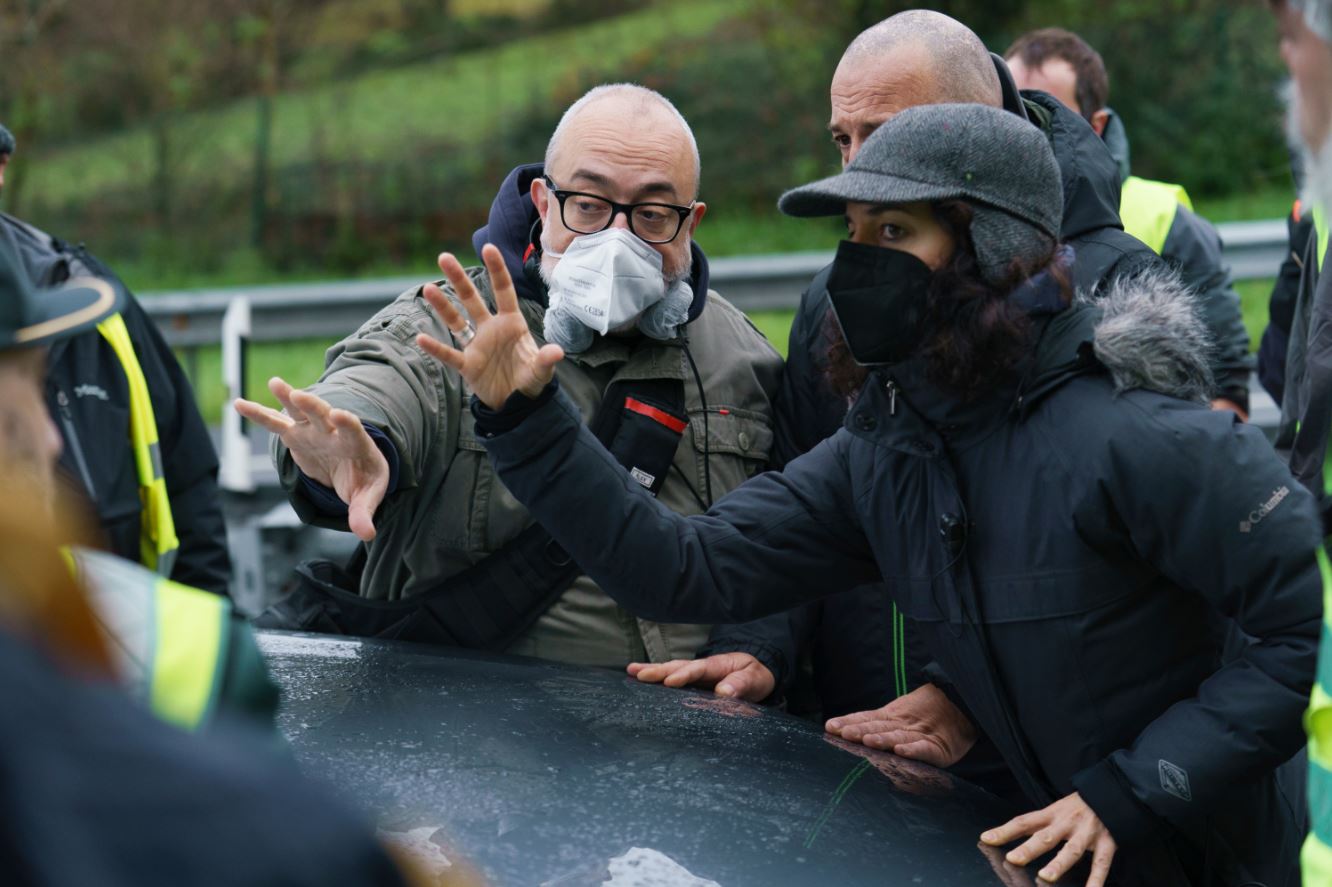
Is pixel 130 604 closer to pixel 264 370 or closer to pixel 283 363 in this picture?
pixel 283 363

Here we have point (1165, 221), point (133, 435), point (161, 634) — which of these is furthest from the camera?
point (1165, 221)

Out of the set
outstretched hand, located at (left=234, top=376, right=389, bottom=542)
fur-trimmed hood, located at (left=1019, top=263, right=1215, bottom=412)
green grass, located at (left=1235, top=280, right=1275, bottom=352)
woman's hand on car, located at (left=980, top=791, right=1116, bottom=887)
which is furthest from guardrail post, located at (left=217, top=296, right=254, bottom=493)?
green grass, located at (left=1235, top=280, right=1275, bottom=352)

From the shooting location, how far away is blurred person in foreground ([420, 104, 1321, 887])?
2229mm

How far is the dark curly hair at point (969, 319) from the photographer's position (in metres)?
2.41

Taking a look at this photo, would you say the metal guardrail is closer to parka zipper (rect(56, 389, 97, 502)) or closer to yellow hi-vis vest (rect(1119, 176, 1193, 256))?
yellow hi-vis vest (rect(1119, 176, 1193, 256))

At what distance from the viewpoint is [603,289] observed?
308cm

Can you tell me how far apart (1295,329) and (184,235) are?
14498 millimetres

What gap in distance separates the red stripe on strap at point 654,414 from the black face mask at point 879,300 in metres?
0.64

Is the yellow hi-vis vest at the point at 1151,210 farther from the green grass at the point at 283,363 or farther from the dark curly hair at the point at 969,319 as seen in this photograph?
the green grass at the point at 283,363

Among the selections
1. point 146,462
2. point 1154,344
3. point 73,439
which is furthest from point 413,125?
point 1154,344

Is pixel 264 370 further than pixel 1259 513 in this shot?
Yes

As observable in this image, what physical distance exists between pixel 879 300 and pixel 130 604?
1.46 m

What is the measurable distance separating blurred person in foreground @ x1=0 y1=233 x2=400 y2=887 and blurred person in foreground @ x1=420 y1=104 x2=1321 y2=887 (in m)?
1.47

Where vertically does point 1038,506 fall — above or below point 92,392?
above
